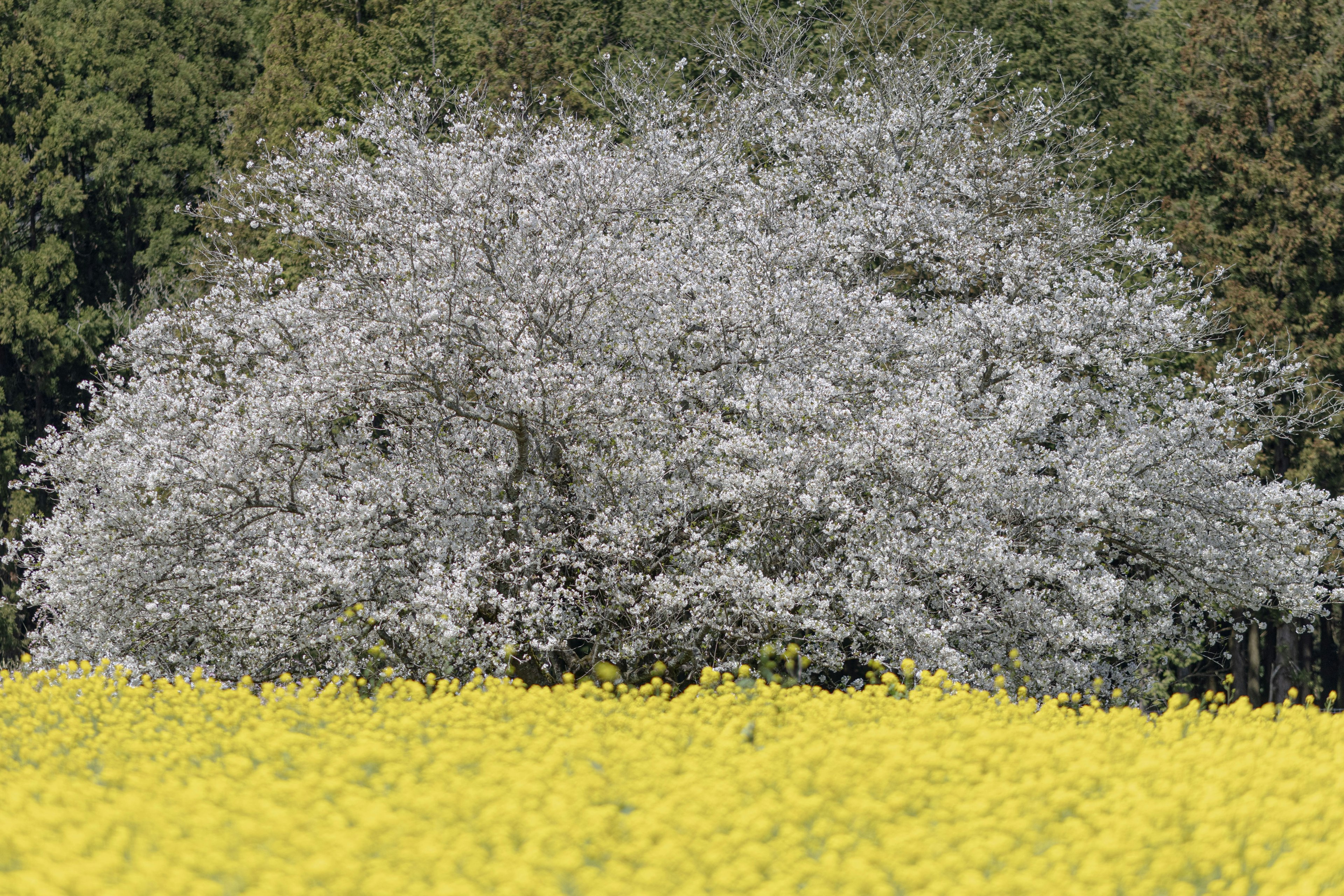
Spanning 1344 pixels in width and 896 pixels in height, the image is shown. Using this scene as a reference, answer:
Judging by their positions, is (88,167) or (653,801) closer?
(653,801)

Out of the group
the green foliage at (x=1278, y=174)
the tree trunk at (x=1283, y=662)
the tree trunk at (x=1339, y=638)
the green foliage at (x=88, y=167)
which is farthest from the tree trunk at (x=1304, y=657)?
the green foliage at (x=88, y=167)

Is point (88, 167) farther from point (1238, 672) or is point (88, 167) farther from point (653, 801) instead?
point (653, 801)

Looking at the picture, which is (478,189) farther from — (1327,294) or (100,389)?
(100,389)

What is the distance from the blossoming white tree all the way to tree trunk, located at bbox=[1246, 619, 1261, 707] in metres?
11.4

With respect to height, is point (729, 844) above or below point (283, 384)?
below

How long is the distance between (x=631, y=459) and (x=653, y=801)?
20.0 ft

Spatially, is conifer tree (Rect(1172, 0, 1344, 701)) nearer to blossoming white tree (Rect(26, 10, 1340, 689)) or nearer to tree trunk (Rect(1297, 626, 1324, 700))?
tree trunk (Rect(1297, 626, 1324, 700))

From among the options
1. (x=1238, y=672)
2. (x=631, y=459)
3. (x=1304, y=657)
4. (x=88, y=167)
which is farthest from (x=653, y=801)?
(x=88, y=167)

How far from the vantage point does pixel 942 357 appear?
12.4 meters

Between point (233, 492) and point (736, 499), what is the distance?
4298 millimetres

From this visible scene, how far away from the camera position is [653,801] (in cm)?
510

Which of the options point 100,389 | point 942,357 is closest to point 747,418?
point 942,357

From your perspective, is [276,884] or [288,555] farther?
[288,555]

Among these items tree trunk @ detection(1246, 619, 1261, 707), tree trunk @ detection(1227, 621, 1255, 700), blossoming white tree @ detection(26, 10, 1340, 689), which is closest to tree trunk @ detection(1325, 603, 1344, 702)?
tree trunk @ detection(1246, 619, 1261, 707)
